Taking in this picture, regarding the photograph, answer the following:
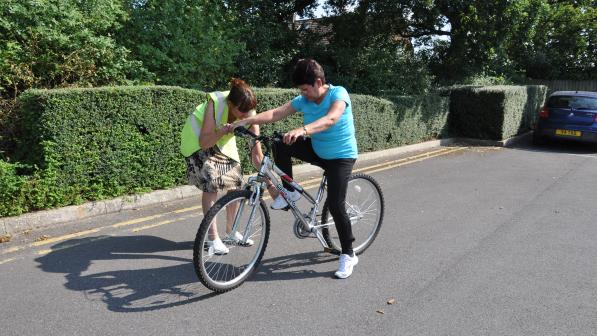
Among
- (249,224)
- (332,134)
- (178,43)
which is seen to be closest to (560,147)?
(178,43)

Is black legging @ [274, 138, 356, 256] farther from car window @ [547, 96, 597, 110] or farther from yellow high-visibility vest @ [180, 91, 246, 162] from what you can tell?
car window @ [547, 96, 597, 110]

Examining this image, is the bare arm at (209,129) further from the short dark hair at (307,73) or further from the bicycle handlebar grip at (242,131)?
the short dark hair at (307,73)

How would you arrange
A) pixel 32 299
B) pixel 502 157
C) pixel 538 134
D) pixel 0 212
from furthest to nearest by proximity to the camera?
pixel 538 134 < pixel 502 157 < pixel 0 212 < pixel 32 299

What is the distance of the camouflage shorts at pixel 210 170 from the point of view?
4.59 m

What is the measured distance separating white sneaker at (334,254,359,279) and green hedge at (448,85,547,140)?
11700 mm

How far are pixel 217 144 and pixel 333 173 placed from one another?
109 cm

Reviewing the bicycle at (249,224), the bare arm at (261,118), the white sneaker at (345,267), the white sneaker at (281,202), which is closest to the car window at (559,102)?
the bicycle at (249,224)

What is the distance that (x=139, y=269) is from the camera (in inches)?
176

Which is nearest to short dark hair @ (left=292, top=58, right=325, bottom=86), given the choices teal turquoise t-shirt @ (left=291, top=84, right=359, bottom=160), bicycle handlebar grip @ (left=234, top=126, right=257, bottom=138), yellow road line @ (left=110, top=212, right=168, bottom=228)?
teal turquoise t-shirt @ (left=291, top=84, right=359, bottom=160)


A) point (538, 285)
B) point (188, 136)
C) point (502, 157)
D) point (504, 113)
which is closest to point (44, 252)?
point (188, 136)

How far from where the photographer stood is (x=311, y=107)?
4.26 metres

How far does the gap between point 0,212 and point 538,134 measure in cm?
1343

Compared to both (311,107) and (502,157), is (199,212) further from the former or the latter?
(502,157)

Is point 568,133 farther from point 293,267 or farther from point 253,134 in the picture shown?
point 253,134
